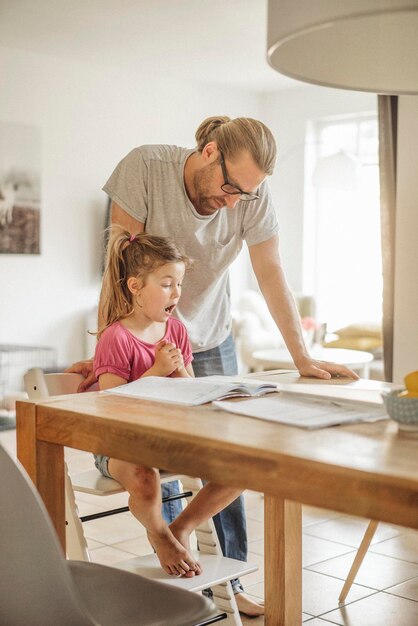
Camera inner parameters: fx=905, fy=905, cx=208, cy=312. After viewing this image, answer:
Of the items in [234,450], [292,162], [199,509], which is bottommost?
[199,509]

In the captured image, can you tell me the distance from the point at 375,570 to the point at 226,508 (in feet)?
2.46

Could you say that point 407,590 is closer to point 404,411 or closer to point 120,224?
point 120,224

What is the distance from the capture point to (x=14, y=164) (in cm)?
699

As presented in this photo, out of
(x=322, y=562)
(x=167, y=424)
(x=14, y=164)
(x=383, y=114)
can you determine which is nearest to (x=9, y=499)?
(x=167, y=424)

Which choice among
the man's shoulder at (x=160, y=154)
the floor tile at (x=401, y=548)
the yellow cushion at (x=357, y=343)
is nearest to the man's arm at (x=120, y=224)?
the man's shoulder at (x=160, y=154)

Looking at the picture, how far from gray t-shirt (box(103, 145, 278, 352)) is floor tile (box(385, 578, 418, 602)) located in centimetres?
105

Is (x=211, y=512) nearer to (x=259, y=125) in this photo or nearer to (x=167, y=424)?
(x=167, y=424)

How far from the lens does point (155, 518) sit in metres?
2.04

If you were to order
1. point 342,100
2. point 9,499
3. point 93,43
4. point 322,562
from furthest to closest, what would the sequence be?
point 342,100 < point 93,43 < point 322,562 < point 9,499

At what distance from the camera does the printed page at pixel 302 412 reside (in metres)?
1.53

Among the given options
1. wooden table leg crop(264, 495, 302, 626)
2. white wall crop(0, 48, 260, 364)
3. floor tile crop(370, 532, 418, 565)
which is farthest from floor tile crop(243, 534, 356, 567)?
white wall crop(0, 48, 260, 364)

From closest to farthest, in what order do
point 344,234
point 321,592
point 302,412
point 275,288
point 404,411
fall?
1. point 404,411
2. point 302,412
3. point 275,288
4. point 321,592
5. point 344,234

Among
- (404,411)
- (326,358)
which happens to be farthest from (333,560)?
(326,358)

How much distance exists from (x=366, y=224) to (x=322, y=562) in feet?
18.5
